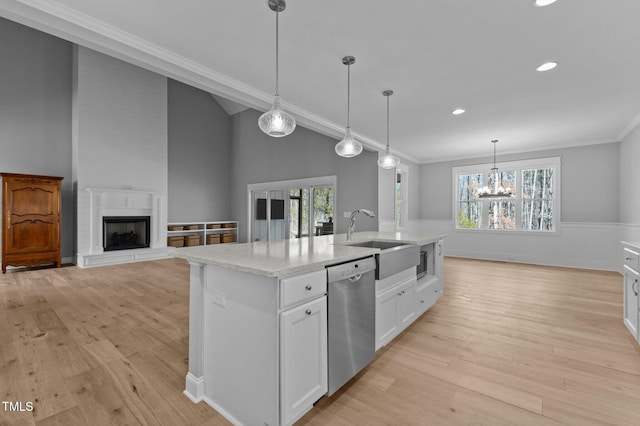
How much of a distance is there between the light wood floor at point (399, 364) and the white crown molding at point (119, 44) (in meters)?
2.45

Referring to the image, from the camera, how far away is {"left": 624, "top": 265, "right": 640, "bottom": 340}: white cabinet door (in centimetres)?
261

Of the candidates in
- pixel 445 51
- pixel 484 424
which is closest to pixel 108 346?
pixel 484 424

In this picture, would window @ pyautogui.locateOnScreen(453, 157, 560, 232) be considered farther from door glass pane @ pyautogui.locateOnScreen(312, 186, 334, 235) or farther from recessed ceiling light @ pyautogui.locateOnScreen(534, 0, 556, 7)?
recessed ceiling light @ pyautogui.locateOnScreen(534, 0, 556, 7)

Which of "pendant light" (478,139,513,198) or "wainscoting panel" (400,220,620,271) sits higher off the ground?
"pendant light" (478,139,513,198)

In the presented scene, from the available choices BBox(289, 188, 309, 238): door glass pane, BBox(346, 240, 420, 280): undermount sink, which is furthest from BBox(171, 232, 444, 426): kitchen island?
BBox(289, 188, 309, 238): door glass pane

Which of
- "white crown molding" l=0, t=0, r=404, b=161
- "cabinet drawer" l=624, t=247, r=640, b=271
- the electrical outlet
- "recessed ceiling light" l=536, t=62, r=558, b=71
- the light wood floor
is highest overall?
"recessed ceiling light" l=536, t=62, r=558, b=71

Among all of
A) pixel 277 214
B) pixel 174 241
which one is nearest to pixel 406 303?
pixel 277 214

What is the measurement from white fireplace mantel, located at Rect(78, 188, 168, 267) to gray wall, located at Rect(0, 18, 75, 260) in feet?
2.77

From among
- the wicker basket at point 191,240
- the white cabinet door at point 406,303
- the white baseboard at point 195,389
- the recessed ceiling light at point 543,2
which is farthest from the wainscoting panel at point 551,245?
the white baseboard at point 195,389

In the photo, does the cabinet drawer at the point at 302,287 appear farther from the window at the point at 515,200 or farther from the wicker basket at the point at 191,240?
the wicker basket at the point at 191,240

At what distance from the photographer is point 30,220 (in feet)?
17.8

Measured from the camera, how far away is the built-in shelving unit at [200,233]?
26.2ft

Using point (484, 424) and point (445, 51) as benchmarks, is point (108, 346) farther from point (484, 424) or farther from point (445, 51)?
point (445, 51)

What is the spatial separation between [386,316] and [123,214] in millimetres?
6382
